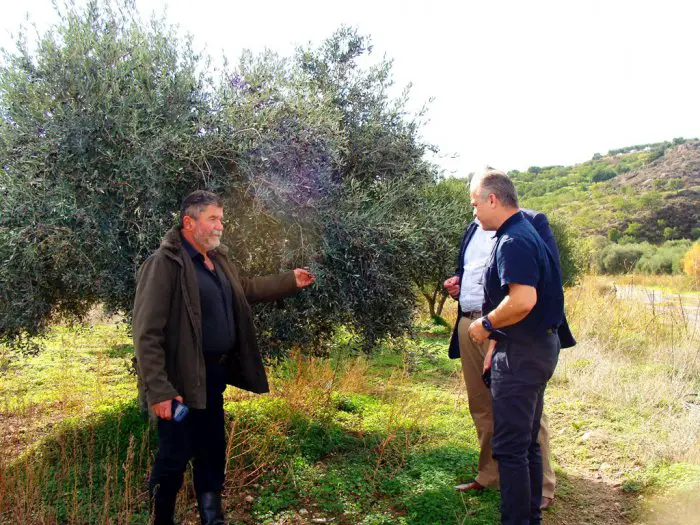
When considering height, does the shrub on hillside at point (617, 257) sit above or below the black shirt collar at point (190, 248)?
below

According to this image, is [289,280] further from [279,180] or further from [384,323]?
[384,323]

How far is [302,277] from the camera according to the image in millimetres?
4191

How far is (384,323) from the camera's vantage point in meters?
5.14

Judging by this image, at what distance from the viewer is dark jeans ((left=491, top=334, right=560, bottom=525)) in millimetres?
3225

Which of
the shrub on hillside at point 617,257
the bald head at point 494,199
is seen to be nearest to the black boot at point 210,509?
the bald head at point 494,199

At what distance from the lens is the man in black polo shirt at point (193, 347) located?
3285mm

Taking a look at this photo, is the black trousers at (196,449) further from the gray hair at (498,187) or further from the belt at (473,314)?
the gray hair at (498,187)

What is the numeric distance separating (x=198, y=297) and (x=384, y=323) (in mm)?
2119

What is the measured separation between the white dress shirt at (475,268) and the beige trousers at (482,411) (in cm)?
17

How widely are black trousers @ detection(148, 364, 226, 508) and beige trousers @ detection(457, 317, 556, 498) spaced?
179cm

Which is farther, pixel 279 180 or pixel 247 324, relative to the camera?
pixel 279 180

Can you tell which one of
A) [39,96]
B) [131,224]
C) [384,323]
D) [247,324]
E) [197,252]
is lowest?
[384,323]

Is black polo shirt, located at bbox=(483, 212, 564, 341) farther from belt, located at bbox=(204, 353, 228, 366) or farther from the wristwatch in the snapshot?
belt, located at bbox=(204, 353, 228, 366)

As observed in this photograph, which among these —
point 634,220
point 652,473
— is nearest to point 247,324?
point 652,473
